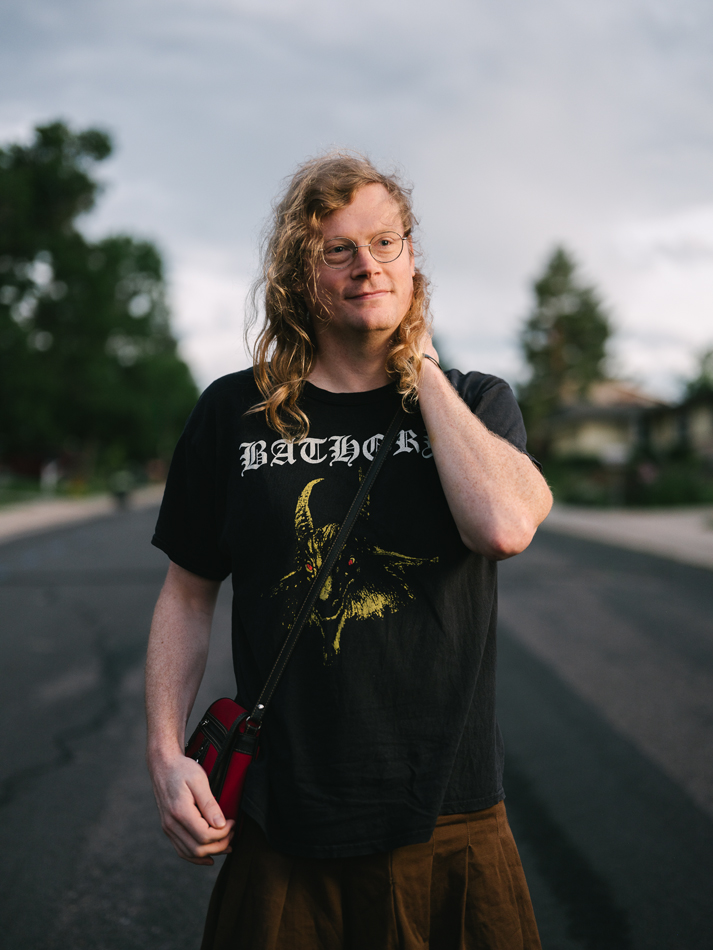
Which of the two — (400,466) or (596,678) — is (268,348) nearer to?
(400,466)

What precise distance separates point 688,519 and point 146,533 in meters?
13.4

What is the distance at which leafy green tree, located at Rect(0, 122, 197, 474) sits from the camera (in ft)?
109

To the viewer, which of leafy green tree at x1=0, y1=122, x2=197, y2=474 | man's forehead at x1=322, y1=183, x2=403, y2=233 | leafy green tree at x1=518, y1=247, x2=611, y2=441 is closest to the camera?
man's forehead at x1=322, y1=183, x2=403, y2=233

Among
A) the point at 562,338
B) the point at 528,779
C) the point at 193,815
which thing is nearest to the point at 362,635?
the point at 193,815

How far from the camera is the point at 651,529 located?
17.7 metres

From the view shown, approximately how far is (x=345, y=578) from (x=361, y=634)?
10cm

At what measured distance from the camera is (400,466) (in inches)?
59.3

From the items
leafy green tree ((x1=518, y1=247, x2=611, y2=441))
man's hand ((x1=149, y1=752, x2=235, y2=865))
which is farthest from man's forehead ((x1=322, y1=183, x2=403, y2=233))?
leafy green tree ((x1=518, y1=247, x2=611, y2=441))

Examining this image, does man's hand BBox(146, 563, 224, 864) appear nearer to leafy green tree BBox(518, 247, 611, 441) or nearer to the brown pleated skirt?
the brown pleated skirt

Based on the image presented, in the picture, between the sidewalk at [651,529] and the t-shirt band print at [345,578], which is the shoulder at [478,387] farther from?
the sidewalk at [651,529]

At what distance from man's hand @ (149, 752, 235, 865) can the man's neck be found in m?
0.77

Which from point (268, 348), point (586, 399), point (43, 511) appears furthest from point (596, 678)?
point (586, 399)

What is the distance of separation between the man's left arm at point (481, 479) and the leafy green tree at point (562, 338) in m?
51.5

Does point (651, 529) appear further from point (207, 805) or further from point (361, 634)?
point (207, 805)
